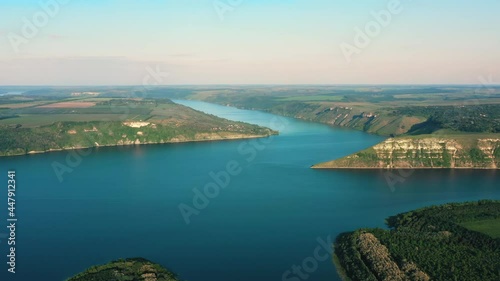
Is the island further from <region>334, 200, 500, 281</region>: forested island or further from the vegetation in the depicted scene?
<region>334, 200, 500, 281</region>: forested island

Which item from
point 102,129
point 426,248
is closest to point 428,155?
point 426,248

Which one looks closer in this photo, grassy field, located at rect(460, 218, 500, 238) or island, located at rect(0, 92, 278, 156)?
grassy field, located at rect(460, 218, 500, 238)

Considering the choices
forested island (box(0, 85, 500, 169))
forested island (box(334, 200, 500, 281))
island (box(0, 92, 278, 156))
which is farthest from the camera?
island (box(0, 92, 278, 156))

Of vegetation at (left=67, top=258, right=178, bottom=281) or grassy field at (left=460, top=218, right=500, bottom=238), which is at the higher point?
vegetation at (left=67, top=258, right=178, bottom=281)

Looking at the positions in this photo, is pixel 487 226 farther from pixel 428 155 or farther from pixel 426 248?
pixel 428 155

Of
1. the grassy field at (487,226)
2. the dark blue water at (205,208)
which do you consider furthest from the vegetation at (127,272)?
the grassy field at (487,226)

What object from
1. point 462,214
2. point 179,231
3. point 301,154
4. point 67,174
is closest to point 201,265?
point 179,231

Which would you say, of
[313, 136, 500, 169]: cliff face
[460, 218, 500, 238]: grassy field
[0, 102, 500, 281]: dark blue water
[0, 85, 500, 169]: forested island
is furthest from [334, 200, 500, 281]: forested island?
[0, 85, 500, 169]: forested island

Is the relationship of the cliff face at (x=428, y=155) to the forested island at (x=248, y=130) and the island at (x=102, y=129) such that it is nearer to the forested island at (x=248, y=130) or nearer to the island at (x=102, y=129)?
the forested island at (x=248, y=130)
